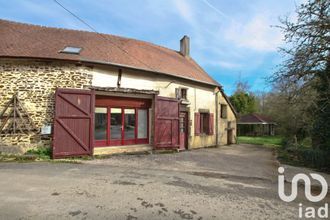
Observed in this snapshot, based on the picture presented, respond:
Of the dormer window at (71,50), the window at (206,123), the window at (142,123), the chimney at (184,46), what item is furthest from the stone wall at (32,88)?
the chimney at (184,46)

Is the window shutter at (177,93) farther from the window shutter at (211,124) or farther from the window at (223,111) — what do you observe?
the window at (223,111)

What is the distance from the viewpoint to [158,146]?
13430mm

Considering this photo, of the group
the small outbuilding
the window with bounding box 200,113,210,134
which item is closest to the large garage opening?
the window with bounding box 200,113,210,134

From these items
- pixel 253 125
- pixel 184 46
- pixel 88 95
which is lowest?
pixel 253 125

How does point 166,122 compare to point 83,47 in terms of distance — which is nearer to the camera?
point 83,47

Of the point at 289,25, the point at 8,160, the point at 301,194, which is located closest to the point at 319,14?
the point at 289,25

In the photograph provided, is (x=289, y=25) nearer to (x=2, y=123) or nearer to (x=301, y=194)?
(x=301, y=194)

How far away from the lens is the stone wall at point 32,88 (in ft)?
35.6

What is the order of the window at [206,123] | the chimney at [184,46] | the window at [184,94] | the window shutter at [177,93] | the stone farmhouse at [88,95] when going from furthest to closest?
the chimney at [184,46]
the window at [206,123]
the window at [184,94]
the window shutter at [177,93]
the stone farmhouse at [88,95]

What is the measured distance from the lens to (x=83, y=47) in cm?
1293

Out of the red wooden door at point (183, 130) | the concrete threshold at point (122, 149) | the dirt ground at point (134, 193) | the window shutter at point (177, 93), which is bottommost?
the dirt ground at point (134, 193)

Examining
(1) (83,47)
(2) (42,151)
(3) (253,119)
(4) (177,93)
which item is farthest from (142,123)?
(3) (253,119)

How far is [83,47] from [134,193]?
892 cm

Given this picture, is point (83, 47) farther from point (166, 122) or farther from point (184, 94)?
point (184, 94)
